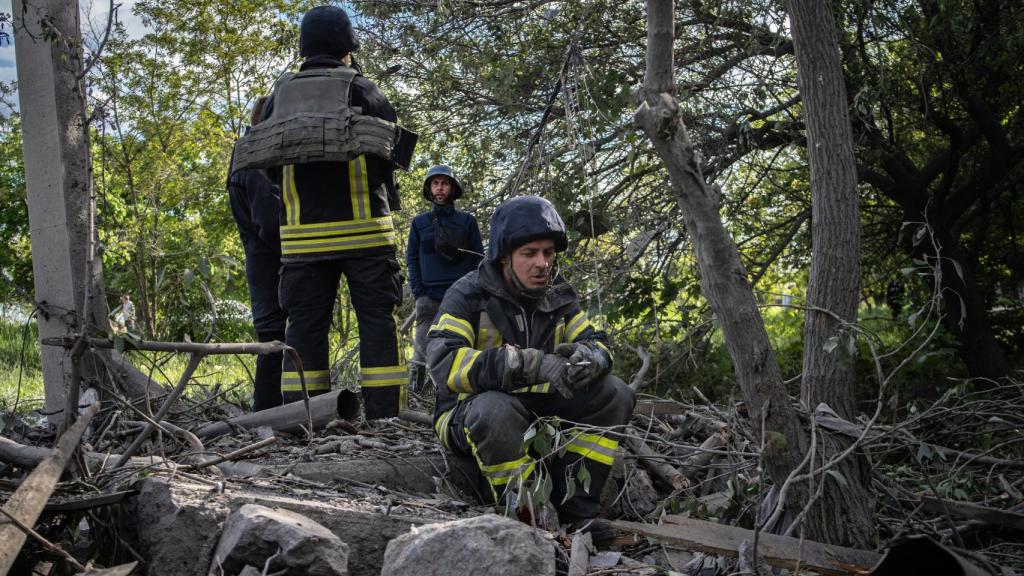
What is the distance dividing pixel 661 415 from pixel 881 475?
1.53 meters

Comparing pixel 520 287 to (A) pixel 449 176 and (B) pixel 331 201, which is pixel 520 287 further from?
(A) pixel 449 176

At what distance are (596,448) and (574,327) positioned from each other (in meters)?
0.52

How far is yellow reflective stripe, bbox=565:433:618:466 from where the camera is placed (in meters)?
3.22

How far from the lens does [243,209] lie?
4816 millimetres

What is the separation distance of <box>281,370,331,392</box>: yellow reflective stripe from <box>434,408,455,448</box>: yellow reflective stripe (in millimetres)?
1078

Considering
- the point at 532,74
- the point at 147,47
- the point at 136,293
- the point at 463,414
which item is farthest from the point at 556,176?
the point at 136,293

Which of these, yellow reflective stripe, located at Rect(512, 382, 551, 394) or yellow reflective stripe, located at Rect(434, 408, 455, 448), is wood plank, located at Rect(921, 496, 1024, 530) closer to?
yellow reflective stripe, located at Rect(512, 382, 551, 394)

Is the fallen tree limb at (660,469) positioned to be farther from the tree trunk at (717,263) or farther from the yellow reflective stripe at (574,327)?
the tree trunk at (717,263)

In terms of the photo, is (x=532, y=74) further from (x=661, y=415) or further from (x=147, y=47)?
(x=147, y=47)

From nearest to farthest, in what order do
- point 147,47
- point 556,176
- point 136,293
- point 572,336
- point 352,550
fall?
point 352,550
point 572,336
point 556,176
point 147,47
point 136,293

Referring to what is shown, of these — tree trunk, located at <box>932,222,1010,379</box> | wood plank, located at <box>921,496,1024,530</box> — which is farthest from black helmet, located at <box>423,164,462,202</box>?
tree trunk, located at <box>932,222,1010,379</box>

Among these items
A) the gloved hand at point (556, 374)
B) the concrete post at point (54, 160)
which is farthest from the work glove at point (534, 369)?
the concrete post at point (54, 160)

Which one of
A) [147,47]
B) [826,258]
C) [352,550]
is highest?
[147,47]

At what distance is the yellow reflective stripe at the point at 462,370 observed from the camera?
3207 millimetres
